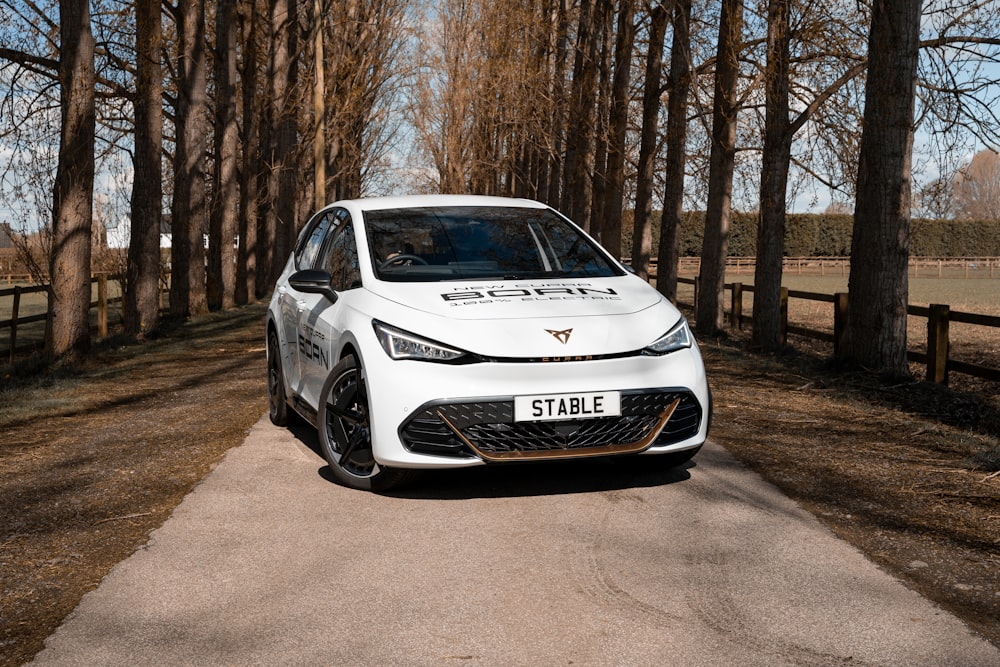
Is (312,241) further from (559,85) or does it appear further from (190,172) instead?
(559,85)

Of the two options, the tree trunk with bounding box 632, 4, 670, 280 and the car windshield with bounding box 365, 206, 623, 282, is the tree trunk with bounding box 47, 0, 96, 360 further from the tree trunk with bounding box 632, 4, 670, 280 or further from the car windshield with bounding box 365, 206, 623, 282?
the tree trunk with bounding box 632, 4, 670, 280

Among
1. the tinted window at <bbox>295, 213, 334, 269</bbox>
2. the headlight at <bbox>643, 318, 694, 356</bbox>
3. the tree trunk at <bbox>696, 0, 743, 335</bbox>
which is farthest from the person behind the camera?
the tree trunk at <bbox>696, 0, 743, 335</bbox>

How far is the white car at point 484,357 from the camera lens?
582cm

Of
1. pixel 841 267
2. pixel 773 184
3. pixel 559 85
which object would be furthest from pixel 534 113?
pixel 841 267

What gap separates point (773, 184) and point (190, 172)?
39.3 ft

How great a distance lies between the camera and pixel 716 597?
446cm

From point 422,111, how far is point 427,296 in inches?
1547

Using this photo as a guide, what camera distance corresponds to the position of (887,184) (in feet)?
38.1

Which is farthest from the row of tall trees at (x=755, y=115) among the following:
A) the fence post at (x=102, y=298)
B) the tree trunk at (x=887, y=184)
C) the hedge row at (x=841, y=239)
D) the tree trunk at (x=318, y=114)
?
the hedge row at (x=841, y=239)

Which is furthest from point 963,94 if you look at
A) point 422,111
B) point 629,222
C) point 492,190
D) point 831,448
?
point 492,190

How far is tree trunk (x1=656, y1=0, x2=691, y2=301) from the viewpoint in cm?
1881

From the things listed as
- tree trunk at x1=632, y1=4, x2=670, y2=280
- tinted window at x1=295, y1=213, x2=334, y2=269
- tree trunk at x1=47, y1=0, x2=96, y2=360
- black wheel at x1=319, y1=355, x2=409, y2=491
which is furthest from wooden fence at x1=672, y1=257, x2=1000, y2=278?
black wheel at x1=319, y1=355, x2=409, y2=491

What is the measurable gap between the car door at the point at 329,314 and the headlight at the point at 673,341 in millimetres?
1794

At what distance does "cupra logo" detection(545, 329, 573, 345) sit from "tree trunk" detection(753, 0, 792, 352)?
9.30 metres
